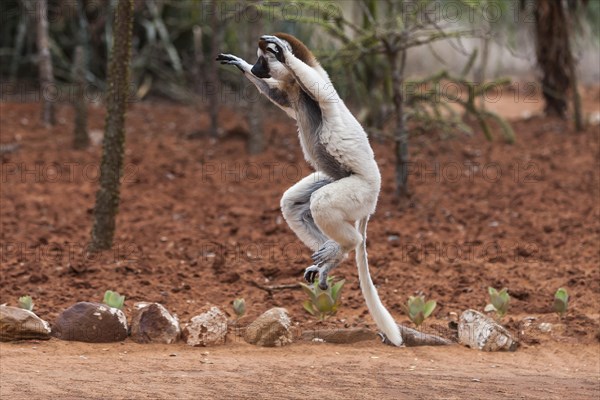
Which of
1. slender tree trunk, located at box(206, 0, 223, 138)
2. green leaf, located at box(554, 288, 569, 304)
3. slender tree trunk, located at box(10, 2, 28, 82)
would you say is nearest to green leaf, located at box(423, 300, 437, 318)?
green leaf, located at box(554, 288, 569, 304)

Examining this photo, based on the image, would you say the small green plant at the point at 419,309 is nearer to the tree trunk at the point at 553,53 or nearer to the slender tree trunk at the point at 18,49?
the tree trunk at the point at 553,53

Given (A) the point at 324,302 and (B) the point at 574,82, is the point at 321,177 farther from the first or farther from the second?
(B) the point at 574,82

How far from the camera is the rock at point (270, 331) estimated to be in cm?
627

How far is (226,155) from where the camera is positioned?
11695 millimetres

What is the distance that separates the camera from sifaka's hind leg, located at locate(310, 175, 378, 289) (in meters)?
4.88

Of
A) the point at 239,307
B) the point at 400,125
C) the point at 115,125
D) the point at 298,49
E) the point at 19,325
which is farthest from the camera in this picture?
the point at 400,125

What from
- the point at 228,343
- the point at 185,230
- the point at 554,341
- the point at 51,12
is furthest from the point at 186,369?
the point at 51,12

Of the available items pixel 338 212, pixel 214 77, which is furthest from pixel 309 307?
pixel 214 77

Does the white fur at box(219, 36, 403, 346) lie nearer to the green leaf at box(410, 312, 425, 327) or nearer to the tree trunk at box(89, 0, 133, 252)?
the green leaf at box(410, 312, 425, 327)

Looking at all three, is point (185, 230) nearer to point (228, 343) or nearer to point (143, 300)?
point (143, 300)

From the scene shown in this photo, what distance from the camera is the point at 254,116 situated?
11.4m

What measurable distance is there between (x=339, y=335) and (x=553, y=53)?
8.29 metres

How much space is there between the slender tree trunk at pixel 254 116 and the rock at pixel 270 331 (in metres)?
5.35

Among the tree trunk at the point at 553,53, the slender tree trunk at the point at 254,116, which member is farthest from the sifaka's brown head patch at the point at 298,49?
the tree trunk at the point at 553,53
